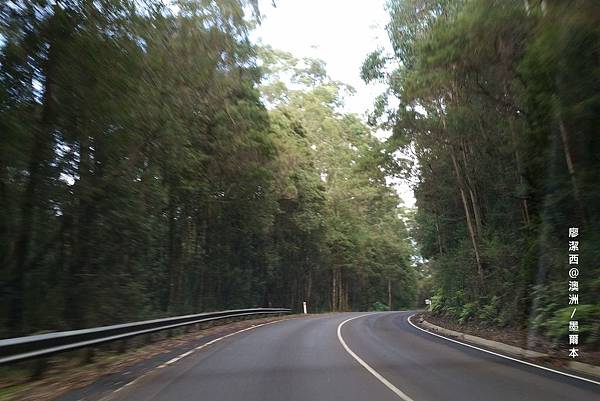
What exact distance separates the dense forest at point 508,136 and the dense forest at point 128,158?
5.27 metres

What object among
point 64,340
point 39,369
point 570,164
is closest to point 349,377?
point 64,340

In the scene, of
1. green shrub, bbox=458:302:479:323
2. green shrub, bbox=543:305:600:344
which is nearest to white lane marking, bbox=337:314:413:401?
green shrub, bbox=543:305:600:344

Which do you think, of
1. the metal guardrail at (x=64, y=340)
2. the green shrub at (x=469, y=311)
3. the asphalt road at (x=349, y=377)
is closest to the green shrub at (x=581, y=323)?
the asphalt road at (x=349, y=377)

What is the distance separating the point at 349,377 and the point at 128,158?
8703 millimetres

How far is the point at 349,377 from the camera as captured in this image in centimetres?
991

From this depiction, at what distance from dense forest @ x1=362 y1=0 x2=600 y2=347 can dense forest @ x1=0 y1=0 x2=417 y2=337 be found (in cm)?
527

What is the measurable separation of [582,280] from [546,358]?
8.20ft

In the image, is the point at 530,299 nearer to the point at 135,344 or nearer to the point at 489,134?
the point at 489,134

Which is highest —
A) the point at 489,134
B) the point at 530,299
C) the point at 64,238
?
the point at 489,134

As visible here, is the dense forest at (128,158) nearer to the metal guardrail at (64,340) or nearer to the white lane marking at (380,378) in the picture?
the metal guardrail at (64,340)

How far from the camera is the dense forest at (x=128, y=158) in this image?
11.2 metres

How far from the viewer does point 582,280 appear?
45.0 feet

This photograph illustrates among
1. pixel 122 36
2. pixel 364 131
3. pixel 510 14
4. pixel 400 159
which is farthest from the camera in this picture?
pixel 364 131

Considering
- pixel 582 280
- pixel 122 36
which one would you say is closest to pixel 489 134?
pixel 582 280
